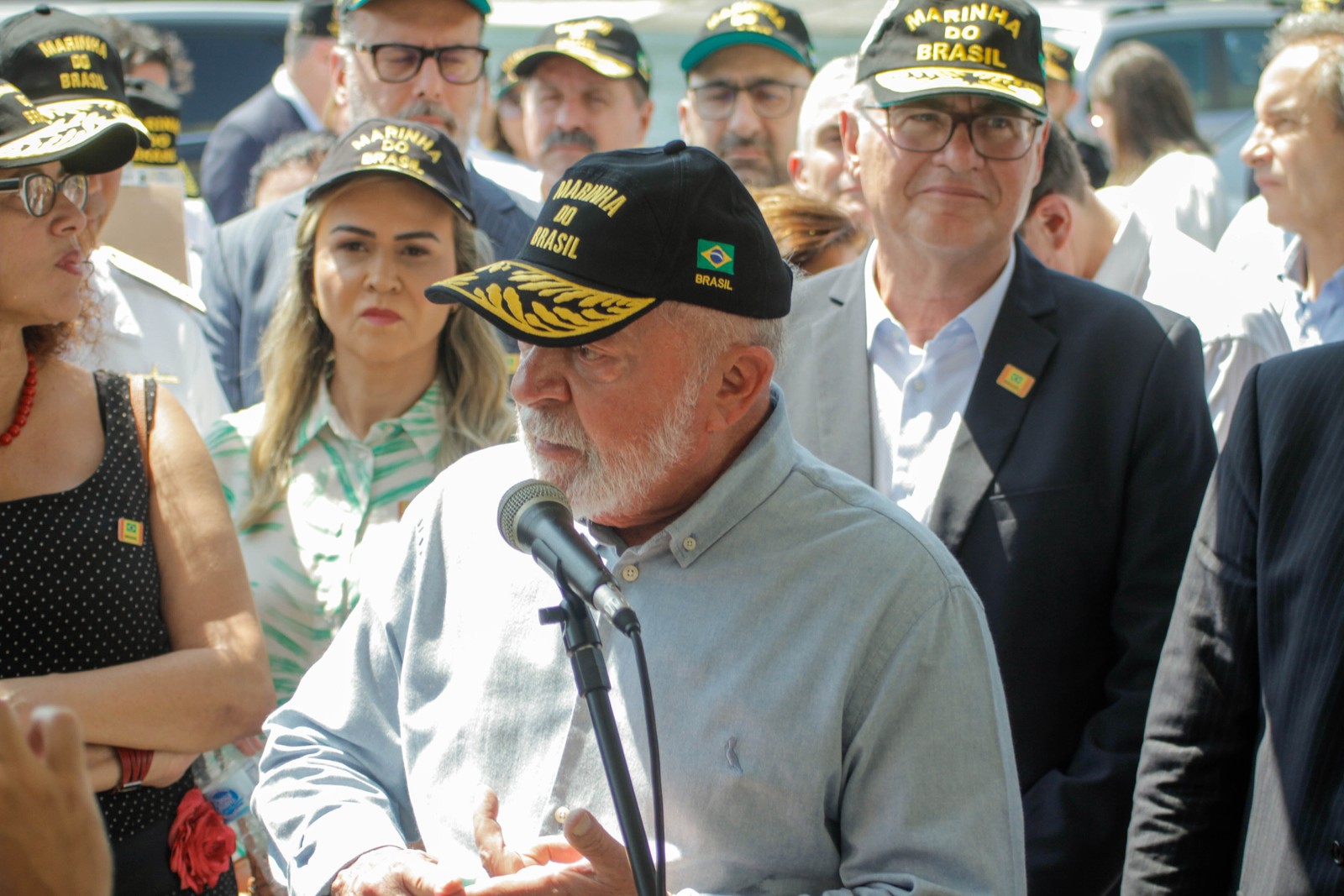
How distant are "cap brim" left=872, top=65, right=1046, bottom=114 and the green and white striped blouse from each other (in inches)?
54.6

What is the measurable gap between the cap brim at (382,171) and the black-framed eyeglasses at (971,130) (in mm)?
1128

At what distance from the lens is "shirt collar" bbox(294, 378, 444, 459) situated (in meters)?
3.44

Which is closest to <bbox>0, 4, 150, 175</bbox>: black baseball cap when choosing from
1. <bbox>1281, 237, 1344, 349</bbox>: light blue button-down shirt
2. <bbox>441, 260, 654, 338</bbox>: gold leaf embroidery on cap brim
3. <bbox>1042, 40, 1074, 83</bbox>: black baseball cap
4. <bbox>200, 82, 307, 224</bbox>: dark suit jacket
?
<bbox>441, 260, 654, 338</bbox>: gold leaf embroidery on cap brim

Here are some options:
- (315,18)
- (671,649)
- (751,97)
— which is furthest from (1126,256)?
(315,18)

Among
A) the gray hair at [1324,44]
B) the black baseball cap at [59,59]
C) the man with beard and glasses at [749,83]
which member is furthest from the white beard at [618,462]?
the man with beard and glasses at [749,83]

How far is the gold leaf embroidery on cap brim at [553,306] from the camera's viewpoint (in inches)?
82.5

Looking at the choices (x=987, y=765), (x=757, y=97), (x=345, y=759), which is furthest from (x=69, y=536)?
(x=757, y=97)

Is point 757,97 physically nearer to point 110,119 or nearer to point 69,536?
point 110,119

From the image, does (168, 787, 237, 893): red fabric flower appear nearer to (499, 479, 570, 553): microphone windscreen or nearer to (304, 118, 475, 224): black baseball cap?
(499, 479, 570, 553): microphone windscreen

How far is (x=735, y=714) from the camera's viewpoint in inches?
80.0

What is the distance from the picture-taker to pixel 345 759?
236cm

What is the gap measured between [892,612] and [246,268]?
297 centimetres

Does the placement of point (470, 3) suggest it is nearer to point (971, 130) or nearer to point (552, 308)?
point (971, 130)

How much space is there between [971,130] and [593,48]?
7.51 ft
